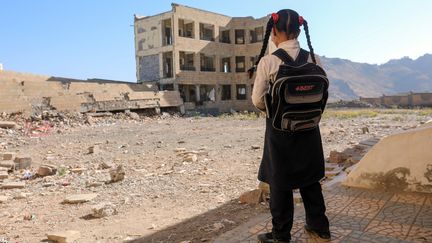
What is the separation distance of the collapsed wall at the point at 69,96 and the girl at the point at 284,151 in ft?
54.0

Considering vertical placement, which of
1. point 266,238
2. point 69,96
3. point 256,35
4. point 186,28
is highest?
point 186,28

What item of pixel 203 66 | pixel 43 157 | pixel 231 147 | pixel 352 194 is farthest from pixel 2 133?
pixel 203 66

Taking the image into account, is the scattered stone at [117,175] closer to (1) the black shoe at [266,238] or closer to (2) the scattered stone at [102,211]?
(2) the scattered stone at [102,211]

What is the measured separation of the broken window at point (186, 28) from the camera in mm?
28217

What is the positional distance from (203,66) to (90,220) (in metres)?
27.6

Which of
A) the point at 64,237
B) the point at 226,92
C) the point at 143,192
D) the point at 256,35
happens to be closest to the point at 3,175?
the point at 143,192

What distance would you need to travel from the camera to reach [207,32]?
32.0 meters

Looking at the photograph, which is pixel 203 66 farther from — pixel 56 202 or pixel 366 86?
pixel 366 86

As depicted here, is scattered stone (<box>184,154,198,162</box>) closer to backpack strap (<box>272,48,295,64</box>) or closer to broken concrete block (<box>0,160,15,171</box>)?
broken concrete block (<box>0,160,15,171</box>)

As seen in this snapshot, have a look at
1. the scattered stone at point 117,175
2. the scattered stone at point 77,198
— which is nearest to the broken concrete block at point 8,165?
the scattered stone at point 117,175

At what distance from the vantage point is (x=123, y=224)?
13.4ft

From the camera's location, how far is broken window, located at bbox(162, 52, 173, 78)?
27.4 m

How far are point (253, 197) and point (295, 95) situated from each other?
2292mm

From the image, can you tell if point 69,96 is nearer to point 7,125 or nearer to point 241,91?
point 7,125
